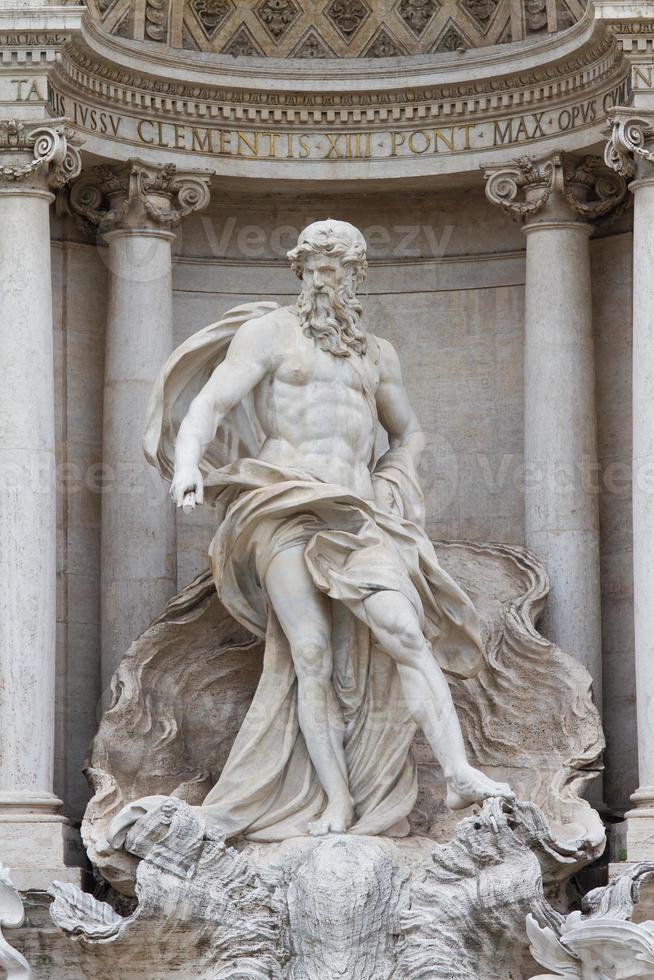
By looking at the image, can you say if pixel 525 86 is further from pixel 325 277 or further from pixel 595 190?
pixel 325 277

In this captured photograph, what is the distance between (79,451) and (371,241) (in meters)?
2.28

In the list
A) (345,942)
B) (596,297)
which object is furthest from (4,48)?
(345,942)

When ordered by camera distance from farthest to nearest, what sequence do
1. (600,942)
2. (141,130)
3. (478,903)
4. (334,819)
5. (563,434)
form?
(141,130)
(563,434)
(334,819)
(478,903)
(600,942)

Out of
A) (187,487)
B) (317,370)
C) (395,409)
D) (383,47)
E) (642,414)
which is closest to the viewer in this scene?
(187,487)

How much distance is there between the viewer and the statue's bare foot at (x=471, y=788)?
48.6 ft

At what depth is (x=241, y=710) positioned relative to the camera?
1628cm

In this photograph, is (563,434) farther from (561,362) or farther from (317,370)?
(317,370)

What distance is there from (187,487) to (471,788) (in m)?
2.09

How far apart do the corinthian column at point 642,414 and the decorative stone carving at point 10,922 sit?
10.6 ft

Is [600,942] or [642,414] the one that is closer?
[600,942]

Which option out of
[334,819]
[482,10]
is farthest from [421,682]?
[482,10]

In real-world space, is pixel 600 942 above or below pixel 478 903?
below

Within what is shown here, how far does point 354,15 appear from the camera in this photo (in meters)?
17.9

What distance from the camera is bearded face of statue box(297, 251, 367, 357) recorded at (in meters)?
15.8
